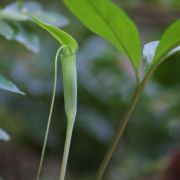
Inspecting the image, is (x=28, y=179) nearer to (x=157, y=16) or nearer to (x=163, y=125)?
(x=163, y=125)

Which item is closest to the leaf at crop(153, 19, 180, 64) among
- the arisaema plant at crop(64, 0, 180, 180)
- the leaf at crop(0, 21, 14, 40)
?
the arisaema plant at crop(64, 0, 180, 180)

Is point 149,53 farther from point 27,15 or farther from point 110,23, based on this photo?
point 27,15

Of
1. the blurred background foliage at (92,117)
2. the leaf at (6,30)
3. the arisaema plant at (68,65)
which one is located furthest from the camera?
the blurred background foliage at (92,117)

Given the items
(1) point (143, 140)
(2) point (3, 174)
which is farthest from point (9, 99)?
(1) point (143, 140)

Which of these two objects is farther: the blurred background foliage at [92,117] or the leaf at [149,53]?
the blurred background foliage at [92,117]

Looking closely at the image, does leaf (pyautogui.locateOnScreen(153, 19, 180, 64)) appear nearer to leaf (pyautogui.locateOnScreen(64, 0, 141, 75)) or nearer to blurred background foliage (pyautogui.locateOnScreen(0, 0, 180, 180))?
leaf (pyautogui.locateOnScreen(64, 0, 141, 75))

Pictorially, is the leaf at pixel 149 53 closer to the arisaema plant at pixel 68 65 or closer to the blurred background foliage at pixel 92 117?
the arisaema plant at pixel 68 65

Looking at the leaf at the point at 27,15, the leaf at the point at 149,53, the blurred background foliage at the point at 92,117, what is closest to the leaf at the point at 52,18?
the leaf at the point at 27,15

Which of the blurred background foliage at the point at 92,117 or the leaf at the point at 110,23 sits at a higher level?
the blurred background foliage at the point at 92,117
